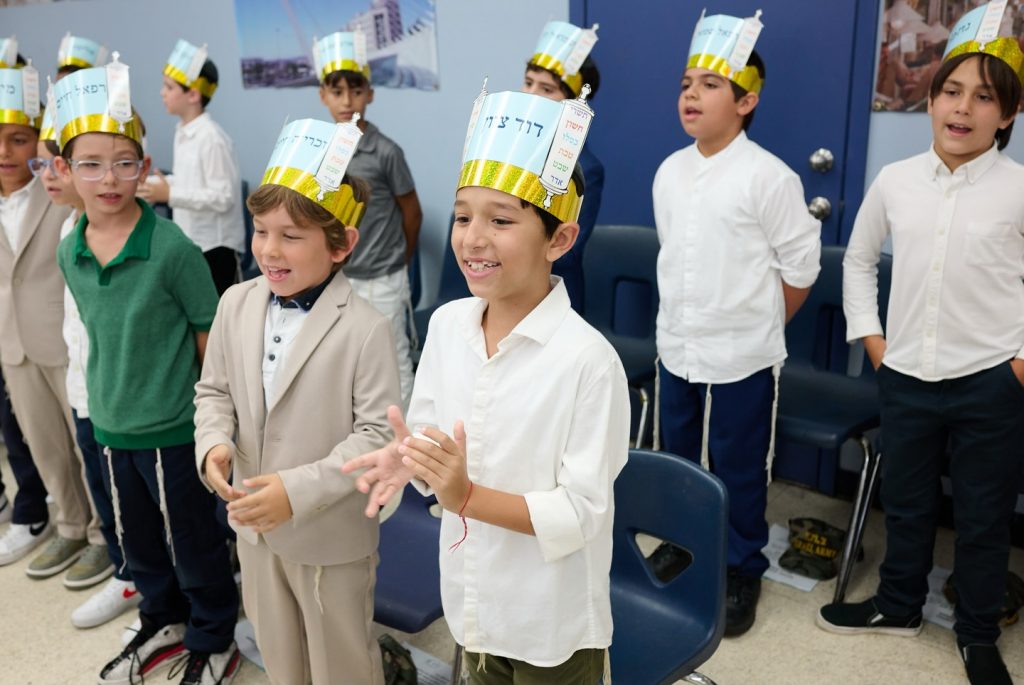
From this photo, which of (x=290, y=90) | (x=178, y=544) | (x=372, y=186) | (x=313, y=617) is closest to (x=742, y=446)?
(x=313, y=617)

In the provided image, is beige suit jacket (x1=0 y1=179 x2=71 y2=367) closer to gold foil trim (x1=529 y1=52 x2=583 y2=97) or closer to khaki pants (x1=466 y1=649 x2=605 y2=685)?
gold foil trim (x1=529 y1=52 x2=583 y2=97)

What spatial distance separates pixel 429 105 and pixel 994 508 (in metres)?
2.66

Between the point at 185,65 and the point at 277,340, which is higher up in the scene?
the point at 185,65

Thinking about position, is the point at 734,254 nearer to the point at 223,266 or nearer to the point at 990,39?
the point at 990,39

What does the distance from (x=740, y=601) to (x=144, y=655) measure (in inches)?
62.2

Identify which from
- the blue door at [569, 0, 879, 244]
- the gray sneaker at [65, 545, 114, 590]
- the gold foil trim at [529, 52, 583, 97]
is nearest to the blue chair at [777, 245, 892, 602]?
the blue door at [569, 0, 879, 244]

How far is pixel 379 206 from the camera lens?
3201 millimetres

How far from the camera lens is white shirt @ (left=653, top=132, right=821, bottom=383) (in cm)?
225

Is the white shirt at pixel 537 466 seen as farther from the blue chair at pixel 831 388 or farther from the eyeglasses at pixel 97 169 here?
the blue chair at pixel 831 388

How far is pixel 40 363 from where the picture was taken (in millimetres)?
2602

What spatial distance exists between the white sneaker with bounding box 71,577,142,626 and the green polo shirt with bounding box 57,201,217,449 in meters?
0.70

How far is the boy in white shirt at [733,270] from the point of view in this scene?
2.27m

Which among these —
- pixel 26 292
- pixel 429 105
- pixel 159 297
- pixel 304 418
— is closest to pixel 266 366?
pixel 304 418

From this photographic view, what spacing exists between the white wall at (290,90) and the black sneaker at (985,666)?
2.49 m
